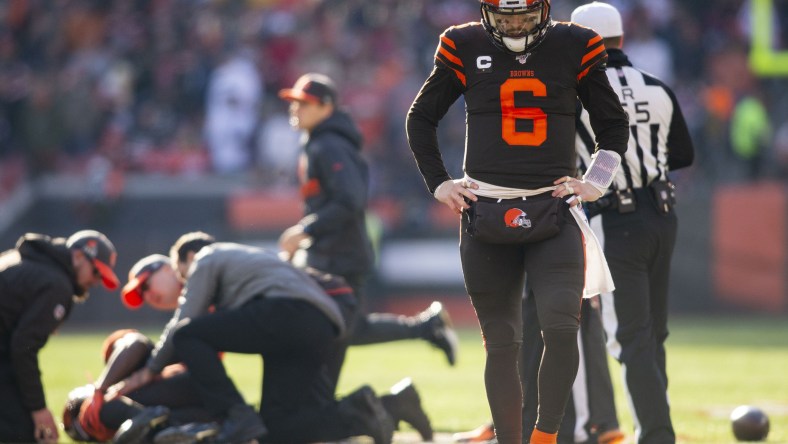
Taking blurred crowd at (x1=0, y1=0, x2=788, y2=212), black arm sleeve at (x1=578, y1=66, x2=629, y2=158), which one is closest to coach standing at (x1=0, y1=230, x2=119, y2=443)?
black arm sleeve at (x1=578, y1=66, x2=629, y2=158)

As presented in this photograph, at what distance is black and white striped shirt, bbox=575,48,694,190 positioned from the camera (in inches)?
238

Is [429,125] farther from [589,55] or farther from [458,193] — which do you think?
[589,55]

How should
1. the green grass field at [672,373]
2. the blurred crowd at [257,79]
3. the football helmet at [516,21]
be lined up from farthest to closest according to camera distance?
the blurred crowd at [257,79] → the green grass field at [672,373] → the football helmet at [516,21]

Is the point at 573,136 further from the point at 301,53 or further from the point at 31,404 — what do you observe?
the point at 301,53

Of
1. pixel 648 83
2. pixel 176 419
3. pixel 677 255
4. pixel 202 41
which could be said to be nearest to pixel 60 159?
pixel 202 41

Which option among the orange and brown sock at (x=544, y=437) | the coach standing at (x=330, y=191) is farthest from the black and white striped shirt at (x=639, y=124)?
the coach standing at (x=330, y=191)

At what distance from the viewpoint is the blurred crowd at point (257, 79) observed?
1692 centimetres

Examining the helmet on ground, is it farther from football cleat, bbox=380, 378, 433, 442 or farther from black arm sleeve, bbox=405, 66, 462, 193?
black arm sleeve, bbox=405, 66, 462, 193

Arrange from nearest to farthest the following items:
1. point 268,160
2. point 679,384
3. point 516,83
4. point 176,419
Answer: point 516,83 < point 176,419 < point 679,384 < point 268,160

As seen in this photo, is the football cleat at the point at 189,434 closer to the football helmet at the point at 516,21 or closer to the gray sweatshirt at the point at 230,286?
the gray sweatshirt at the point at 230,286

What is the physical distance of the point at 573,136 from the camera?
17.5 feet

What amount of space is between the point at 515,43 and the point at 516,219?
716 mm

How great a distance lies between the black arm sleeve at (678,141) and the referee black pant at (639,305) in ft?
1.02

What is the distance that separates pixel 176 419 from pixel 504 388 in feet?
7.01
